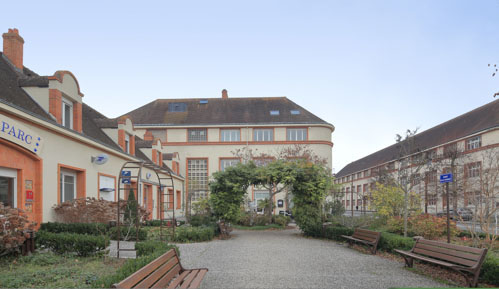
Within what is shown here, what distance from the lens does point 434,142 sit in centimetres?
4725

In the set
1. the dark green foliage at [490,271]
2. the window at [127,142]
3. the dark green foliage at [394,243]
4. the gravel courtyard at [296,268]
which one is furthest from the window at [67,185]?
the dark green foliage at [490,271]

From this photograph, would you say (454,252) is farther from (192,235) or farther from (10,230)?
(192,235)

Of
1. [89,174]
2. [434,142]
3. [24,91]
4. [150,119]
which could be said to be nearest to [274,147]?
[150,119]

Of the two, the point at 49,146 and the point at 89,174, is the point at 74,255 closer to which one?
the point at 49,146

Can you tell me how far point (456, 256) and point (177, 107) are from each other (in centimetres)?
3824

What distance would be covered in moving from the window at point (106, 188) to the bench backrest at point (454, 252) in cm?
1315

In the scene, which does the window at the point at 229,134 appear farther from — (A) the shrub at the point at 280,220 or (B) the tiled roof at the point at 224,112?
(A) the shrub at the point at 280,220

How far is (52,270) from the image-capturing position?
24.6 ft

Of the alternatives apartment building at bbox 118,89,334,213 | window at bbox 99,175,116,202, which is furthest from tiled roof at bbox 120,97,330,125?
window at bbox 99,175,116,202

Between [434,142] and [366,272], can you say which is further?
[434,142]

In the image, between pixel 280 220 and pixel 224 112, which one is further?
pixel 224 112

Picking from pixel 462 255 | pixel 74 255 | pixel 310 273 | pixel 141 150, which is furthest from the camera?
pixel 141 150

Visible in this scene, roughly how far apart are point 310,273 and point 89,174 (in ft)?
35.8

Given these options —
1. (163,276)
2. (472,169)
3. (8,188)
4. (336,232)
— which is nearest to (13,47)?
(8,188)
